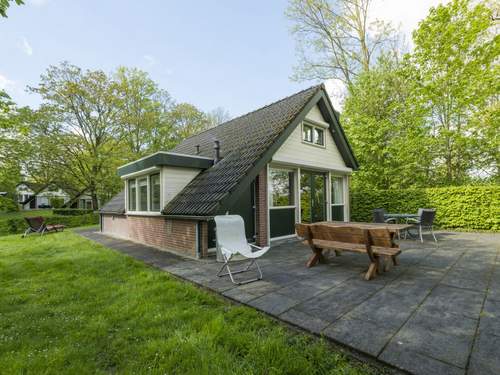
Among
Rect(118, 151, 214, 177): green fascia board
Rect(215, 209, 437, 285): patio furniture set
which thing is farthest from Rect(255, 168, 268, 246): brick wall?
Rect(215, 209, 437, 285): patio furniture set

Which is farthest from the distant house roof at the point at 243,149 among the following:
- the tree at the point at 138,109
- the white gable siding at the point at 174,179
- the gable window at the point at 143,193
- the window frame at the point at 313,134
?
the tree at the point at 138,109

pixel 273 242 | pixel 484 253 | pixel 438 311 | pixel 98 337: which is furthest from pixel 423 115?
pixel 98 337

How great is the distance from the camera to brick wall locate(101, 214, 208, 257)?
6.59 metres

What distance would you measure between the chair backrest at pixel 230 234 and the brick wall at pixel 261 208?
2501mm

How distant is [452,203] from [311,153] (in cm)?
731

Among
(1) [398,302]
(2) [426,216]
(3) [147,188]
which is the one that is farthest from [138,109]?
(1) [398,302]

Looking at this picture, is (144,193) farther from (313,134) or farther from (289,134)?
(313,134)

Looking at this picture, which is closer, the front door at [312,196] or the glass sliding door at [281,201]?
the glass sliding door at [281,201]

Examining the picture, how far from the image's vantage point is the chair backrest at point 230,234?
16.3 ft

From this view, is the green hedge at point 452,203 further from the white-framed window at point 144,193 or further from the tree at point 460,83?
the white-framed window at point 144,193

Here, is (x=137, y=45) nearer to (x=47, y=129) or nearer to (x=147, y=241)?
(x=147, y=241)

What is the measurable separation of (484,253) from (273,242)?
5.72m

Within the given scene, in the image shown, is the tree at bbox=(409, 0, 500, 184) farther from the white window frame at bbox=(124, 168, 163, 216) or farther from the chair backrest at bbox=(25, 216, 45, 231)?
the chair backrest at bbox=(25, 216, 45, 231)

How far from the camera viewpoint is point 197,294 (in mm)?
3928
